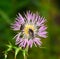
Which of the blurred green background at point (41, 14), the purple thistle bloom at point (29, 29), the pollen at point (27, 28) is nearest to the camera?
the purple thistle bloom at point (29, 29)

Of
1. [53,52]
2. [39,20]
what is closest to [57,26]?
[53,52]

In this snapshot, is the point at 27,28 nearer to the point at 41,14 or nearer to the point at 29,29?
the point at 29,29

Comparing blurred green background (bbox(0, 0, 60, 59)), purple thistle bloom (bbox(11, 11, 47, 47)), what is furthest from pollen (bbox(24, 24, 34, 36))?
blurred green background (bbox(0, 0, 60, 59))

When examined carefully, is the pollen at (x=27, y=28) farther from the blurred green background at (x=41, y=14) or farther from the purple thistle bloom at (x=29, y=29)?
the blurred green background at (x=41, y=14)

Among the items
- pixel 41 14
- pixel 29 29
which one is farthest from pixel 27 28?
pixel 41 14

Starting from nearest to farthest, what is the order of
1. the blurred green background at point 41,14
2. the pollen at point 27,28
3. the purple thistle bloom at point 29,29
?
the purple thistle bloom at point 29,29 < the pollen at point 27,28 < the blurred green background at point 41,14

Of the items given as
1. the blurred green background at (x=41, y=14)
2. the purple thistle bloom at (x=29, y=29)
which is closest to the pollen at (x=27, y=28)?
the purple thistle bloom at (x=29, y=29)

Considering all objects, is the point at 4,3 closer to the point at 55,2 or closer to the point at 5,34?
the point at 5,34

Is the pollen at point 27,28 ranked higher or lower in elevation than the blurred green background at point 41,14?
lower
